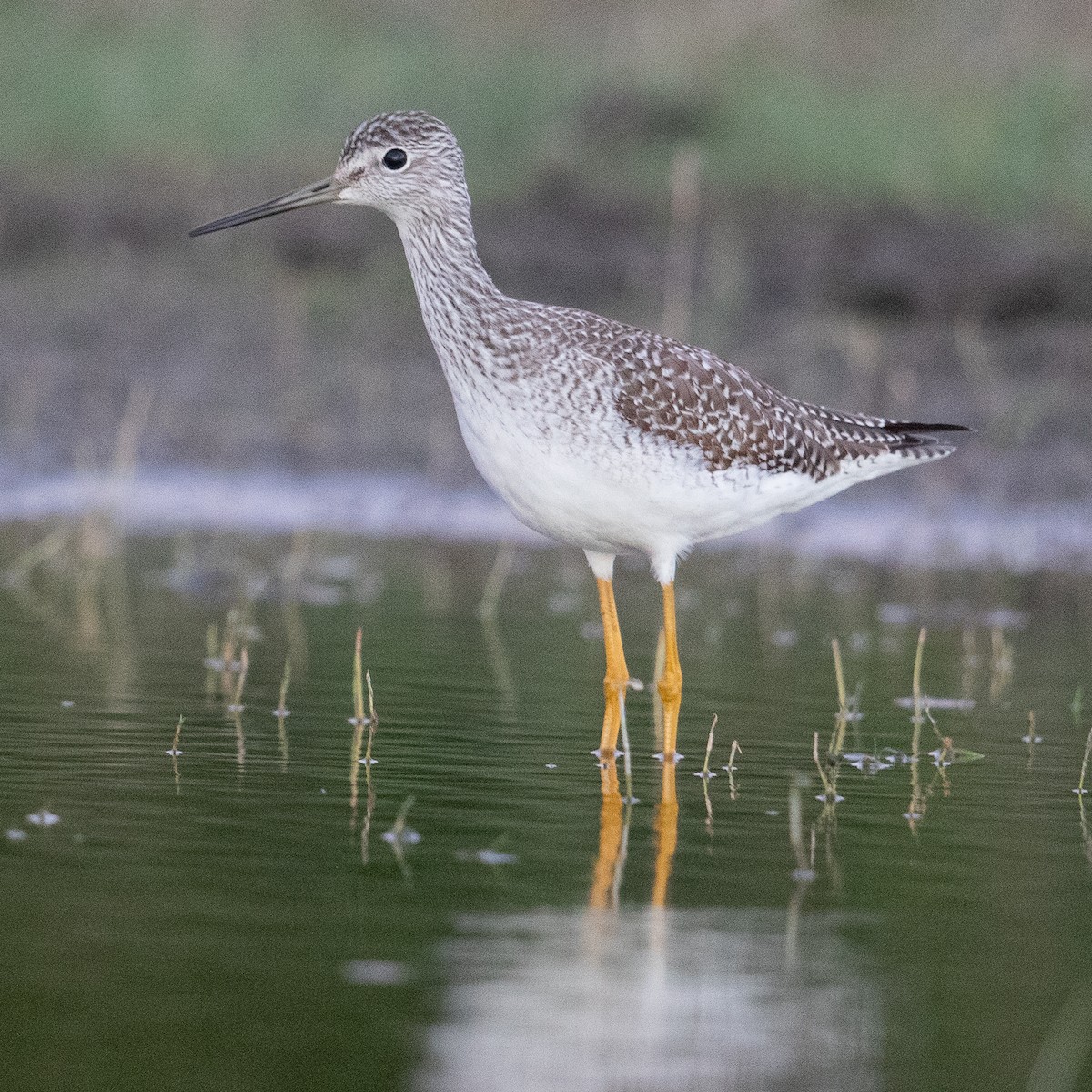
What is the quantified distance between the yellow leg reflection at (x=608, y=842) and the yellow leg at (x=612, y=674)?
30 cm

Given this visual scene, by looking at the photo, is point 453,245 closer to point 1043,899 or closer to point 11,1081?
point 1043,899

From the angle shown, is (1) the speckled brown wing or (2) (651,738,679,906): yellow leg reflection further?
(1) the speckled brown wing

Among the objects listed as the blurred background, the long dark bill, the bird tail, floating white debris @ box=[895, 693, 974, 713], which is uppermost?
the blurred background

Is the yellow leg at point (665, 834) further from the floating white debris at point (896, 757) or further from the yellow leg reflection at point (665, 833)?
the floating white debris at point (896, 757)

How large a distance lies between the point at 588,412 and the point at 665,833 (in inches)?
68.4

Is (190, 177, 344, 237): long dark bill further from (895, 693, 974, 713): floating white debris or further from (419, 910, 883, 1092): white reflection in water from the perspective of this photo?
(419, 910, 883, 1092): white reflection in water

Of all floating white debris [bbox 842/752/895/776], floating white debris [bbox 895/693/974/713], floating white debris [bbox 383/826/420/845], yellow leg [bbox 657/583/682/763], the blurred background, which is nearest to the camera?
floating white debris [bbox 383/826/420/845]

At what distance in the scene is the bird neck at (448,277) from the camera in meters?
7.24

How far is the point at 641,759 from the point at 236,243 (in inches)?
443

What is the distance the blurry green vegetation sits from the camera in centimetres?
1781

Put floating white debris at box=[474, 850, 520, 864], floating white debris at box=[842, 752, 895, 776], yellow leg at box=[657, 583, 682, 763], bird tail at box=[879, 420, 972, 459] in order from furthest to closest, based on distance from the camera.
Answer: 1. bird tail at box=[879, 420, 972, 459]
2. yellow leg at box=[657, 583, 682, 763]
3. floating white debris at box=[842, 752, 895, 776]
4. floating white debris at box=[474, 850, 520, 864]

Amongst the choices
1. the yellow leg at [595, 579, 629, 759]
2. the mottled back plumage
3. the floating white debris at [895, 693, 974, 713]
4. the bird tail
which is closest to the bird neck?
the mottled back plumage

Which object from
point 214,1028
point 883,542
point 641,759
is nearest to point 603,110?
point 883,542

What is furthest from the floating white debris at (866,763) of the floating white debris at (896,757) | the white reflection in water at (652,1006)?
the white reflection in water at (652,1006)
